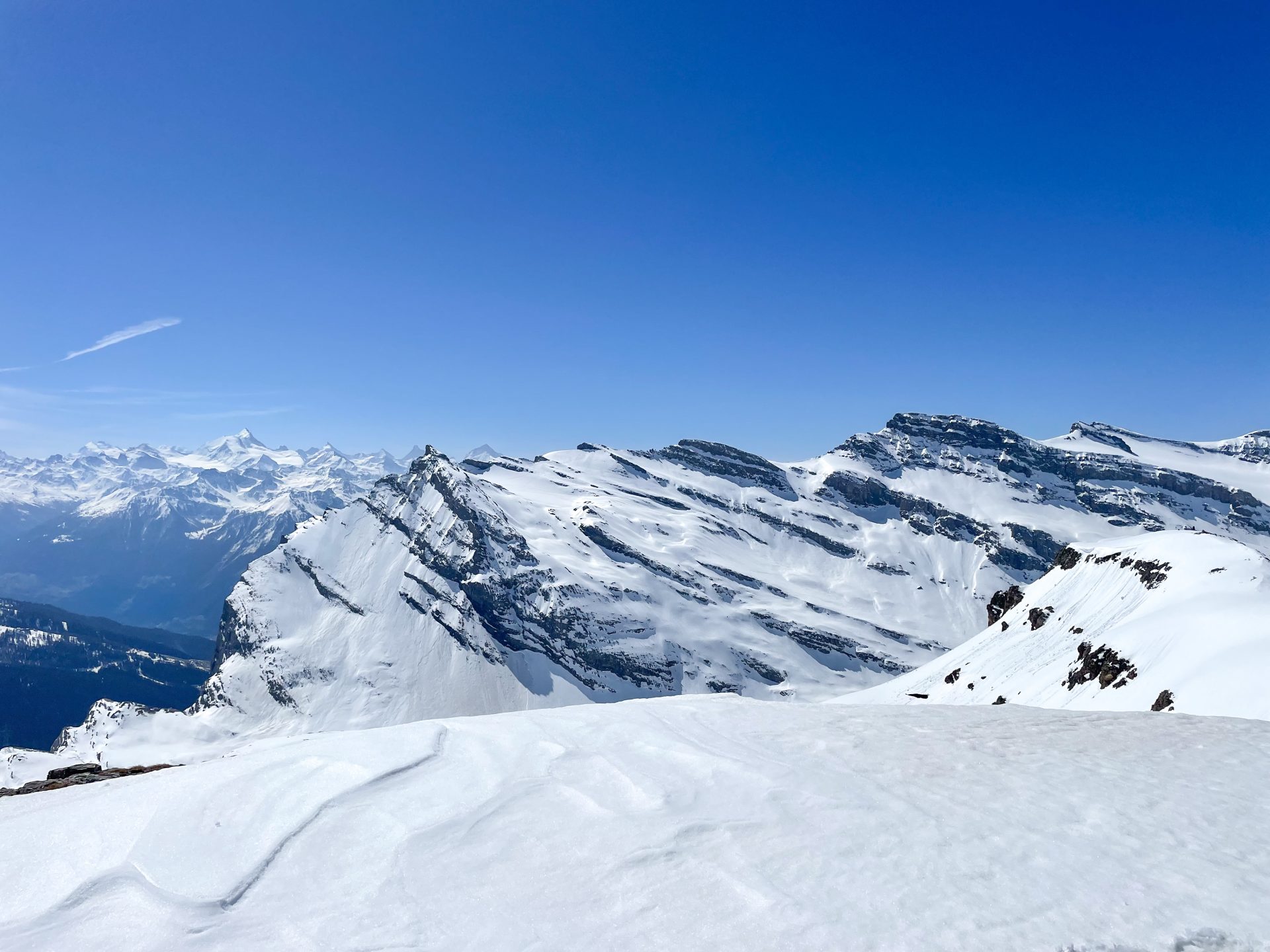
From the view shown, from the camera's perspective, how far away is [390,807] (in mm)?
10422

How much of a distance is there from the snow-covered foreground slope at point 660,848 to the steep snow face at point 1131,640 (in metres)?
14.6

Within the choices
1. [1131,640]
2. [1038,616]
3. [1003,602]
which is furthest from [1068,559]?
[1131,640]

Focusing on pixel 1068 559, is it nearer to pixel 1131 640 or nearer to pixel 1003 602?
pixel 1003 602

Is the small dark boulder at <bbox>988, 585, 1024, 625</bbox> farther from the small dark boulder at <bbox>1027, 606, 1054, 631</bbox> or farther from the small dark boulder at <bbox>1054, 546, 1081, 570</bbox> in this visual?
the small dark boulder at <bbox>1027, 606, 1054, 631</bbox>

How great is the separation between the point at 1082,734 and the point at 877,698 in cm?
8331

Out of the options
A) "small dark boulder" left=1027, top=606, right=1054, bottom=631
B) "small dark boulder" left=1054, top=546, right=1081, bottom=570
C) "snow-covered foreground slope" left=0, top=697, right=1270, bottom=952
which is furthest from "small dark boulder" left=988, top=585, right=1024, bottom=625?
"snow-covered foreground slope" left=0, top=697, right=1270, bottom=952

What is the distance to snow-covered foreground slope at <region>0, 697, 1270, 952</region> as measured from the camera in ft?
24.5

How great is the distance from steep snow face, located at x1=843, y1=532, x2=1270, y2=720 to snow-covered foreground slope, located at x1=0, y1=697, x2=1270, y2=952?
1462 cm

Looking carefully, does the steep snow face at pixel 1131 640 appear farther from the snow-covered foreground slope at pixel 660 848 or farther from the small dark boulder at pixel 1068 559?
the snow-covered foreground slope at pixel 660 848

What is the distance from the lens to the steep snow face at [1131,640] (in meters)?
37.9

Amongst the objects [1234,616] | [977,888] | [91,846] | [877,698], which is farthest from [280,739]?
[877,698]

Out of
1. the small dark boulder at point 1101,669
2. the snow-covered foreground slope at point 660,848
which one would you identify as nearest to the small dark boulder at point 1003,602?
the small dark boulder at point 1101,669

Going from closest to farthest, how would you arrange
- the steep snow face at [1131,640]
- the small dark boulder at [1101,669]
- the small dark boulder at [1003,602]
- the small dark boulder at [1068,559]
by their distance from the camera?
the steep snow face at [1131,640], the small dark boulder at [1101,669], the small dark boulder at [1068,559], the small dark boulder at [1003,602]

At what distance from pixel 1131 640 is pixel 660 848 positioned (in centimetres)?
5927
